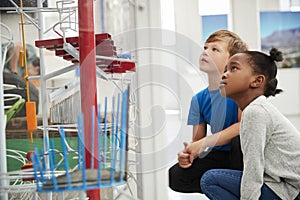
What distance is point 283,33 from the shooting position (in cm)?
249

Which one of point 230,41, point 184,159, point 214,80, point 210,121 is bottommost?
point 184,159

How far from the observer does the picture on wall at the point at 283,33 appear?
244 cm

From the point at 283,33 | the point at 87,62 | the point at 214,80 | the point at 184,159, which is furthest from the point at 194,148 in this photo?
the point at 283,33

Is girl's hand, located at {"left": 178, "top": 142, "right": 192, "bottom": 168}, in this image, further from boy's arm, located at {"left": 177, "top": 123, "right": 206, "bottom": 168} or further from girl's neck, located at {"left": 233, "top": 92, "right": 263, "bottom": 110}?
girl's neck, located at {"left": 233, "top": 92, "right": 263, "bottom": 110}

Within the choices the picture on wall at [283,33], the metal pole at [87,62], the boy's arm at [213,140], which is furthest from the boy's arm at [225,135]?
the picture on wall at [283,33]

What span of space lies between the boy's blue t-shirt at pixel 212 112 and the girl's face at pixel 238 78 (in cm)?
11

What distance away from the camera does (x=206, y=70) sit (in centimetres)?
150

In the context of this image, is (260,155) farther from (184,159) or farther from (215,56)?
(215,56)

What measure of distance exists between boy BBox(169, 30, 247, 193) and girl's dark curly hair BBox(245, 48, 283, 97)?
0.17 meters

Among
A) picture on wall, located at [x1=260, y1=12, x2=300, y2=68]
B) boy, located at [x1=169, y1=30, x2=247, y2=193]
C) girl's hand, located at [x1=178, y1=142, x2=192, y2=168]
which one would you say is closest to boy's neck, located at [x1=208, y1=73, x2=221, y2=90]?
boy, located at [x1=169, y1=30, x2=247, y2=193]

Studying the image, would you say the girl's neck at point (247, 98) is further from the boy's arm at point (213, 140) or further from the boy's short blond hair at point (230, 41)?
the boy's short blond hair at point (230, 41)

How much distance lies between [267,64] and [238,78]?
Result: 11 cm

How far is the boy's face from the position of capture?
4.95ft

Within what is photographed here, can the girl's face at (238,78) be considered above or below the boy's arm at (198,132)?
above
